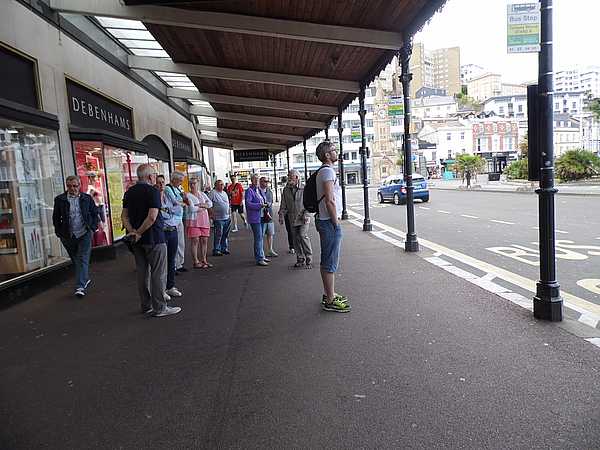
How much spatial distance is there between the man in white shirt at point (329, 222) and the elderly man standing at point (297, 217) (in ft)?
8.85

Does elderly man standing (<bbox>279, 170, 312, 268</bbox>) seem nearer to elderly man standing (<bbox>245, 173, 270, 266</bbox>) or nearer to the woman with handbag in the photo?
elderly man standing (<bbox>245, 173, 270, 266</bbox>)

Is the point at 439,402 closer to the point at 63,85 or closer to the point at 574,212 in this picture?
the point at 63,85

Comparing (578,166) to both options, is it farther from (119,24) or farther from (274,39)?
(119,24)

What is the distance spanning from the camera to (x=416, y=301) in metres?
5.80

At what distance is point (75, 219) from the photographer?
22.6 ft

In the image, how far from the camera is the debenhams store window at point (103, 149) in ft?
31.6

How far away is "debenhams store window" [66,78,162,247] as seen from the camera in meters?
9.62

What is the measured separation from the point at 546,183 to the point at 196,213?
6.10 meters

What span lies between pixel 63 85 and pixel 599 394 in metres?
9.52

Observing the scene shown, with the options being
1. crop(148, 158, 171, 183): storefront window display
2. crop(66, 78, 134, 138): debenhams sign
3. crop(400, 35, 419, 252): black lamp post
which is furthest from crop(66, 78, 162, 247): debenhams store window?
crop(400, 35, 419, 252): black lamp post

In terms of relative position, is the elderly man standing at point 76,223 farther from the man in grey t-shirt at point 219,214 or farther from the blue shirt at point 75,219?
the man in grey t-shirt at point 219,214

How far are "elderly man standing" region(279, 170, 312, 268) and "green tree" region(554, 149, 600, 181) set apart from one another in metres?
29.5

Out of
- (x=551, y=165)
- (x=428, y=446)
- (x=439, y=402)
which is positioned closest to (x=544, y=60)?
(x=551, y=165)

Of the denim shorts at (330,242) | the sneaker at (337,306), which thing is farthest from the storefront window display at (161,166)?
the sneaker at (337,306)
